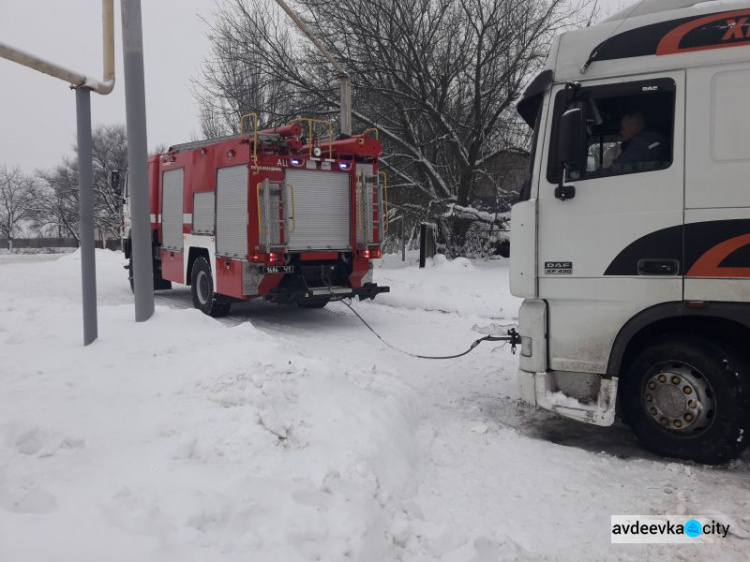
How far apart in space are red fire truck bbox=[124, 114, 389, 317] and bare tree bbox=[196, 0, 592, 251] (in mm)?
7313

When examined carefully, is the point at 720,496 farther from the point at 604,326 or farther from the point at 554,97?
the point at 554,97

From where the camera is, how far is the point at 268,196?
892 cm

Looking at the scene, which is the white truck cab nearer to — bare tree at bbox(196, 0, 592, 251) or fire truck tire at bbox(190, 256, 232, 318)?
fire truck tire at bbox(190, 256, 232, 318)

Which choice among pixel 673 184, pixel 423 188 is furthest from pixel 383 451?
pixel 423 188

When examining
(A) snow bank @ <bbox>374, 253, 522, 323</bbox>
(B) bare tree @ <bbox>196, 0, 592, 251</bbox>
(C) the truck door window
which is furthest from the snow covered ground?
(B) bare tree @ <bbox>196, 0, 592, 251</bbox>

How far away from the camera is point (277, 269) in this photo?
9.09 m

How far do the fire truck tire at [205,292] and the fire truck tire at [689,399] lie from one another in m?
7.39

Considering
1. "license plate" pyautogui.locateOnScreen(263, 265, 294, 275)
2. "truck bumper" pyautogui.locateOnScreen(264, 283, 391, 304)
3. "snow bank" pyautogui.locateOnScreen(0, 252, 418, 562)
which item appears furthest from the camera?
"truck bumper" pyautogui.locateOnScreen(264, 283, 391, 304)

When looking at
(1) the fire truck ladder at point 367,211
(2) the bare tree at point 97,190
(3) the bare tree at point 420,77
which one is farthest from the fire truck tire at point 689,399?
(2) the bare tree at point 97,190

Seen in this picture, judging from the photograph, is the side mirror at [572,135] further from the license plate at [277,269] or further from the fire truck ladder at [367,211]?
the fire truck ladder at [367,211]

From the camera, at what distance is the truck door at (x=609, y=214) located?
14.2 feet
